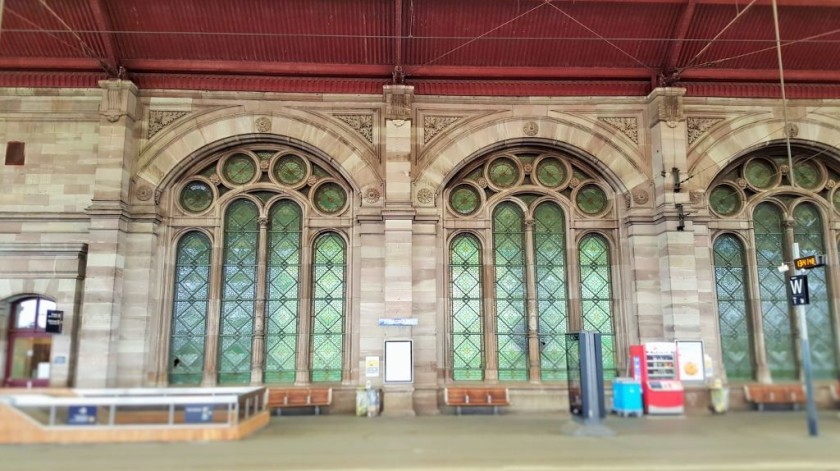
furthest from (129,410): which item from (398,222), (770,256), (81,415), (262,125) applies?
(770,256)

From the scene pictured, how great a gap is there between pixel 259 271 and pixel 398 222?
386 centimetres

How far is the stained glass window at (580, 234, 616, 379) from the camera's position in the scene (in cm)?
1559

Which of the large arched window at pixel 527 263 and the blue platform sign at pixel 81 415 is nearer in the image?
the blue platform sign at pixel 81 415

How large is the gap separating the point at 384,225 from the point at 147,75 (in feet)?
24.3

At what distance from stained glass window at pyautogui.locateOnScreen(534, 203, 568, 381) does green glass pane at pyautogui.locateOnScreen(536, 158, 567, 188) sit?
2.04 ft

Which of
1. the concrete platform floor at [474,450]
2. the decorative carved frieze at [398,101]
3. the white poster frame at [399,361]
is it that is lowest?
the concrete platform floor at [474,450]

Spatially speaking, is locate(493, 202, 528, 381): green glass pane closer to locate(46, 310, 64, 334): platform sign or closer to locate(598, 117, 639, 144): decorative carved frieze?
locate(598, 117, 639, 144): decorative carved frieze

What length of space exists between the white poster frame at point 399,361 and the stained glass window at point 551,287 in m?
3.61

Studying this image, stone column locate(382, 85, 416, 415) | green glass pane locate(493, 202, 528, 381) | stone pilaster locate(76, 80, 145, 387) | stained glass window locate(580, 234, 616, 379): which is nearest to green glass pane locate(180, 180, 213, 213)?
stone pilaster locate(76, 80, 145, 387)

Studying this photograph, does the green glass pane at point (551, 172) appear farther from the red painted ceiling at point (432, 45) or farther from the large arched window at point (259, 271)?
the large arched window at point (259, 271)

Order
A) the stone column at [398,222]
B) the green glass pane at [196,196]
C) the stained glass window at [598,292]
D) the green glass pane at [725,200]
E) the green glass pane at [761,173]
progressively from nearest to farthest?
the stone column at [398,222], the stained glass window at [598,292], the green glass pane at [196,196], the green glass pane at [725,200], the green glass pane at [761,173]

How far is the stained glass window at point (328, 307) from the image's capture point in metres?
15.2

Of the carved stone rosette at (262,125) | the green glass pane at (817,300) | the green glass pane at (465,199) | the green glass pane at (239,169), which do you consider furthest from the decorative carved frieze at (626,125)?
the green glass pane at (239,169)

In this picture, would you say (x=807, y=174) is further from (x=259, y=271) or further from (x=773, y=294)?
(x=259, y=271)
